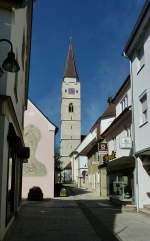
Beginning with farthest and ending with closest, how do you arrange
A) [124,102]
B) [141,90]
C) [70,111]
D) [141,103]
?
[70,111] → [124,102] → [141,103] → [141,90]

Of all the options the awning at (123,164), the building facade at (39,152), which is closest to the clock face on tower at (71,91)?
the building facade at (39,152)

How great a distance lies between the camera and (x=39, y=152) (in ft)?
118

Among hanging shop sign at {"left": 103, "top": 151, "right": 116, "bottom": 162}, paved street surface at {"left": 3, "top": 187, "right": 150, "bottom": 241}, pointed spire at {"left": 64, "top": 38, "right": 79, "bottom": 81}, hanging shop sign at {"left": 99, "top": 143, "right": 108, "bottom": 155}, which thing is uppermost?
pointed spire at {"left": 64, "top": 38, "right": 79, "bottom": 81}

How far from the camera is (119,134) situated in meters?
28.0

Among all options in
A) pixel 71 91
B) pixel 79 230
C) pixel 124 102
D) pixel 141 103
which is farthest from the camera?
→ pixel 71 91

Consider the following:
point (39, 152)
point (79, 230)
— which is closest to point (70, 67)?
point (39, 152)

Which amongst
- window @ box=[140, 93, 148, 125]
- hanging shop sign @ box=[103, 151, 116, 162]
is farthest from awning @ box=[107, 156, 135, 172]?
window @ box=[140, 93, 148, 125]

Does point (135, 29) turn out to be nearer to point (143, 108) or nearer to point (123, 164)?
point (143, 108)

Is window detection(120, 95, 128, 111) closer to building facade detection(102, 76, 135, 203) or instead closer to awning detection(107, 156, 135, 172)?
building facade detection(102, 76, 135, 203)

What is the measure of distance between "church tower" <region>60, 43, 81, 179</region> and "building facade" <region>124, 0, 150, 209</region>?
8651 centimetres

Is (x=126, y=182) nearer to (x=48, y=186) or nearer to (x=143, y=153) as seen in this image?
(x=143, y=153)

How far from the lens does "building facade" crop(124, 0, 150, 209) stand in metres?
18.7

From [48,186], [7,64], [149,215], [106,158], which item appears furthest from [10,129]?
[48,186]

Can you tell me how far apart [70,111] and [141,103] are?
91.9 metres
